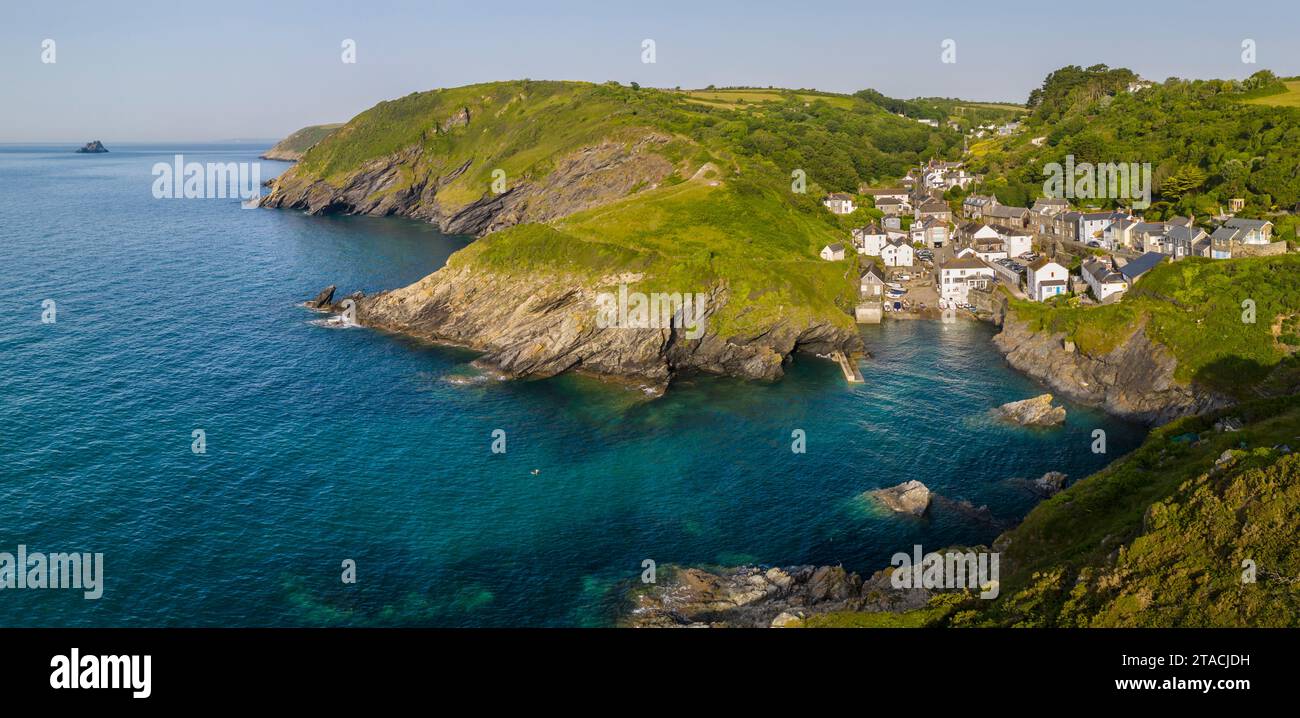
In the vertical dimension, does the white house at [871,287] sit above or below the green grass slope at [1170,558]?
above

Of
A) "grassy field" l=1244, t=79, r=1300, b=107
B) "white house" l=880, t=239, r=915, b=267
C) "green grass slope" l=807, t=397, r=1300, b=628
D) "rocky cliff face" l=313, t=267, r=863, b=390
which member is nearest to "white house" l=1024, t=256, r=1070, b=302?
"white house" l=880, t=239, r=915, b=267

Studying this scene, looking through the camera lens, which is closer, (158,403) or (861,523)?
(861,523)

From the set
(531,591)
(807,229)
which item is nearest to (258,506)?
(531,591)

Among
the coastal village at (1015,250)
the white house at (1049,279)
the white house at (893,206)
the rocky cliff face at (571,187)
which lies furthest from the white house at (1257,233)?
the rocky cliff face at (571,187)

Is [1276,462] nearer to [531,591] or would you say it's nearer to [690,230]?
[531,591]

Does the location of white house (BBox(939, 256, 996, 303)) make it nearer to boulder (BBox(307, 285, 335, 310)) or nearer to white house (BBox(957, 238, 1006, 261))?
white house (BBox(957, 238, 1006, 261))

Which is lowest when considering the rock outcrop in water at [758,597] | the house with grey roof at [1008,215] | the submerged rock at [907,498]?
the rock outcrop in water at [758,597]

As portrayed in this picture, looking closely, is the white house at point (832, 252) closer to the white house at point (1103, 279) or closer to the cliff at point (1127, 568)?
the white house at point (1103, 279)
